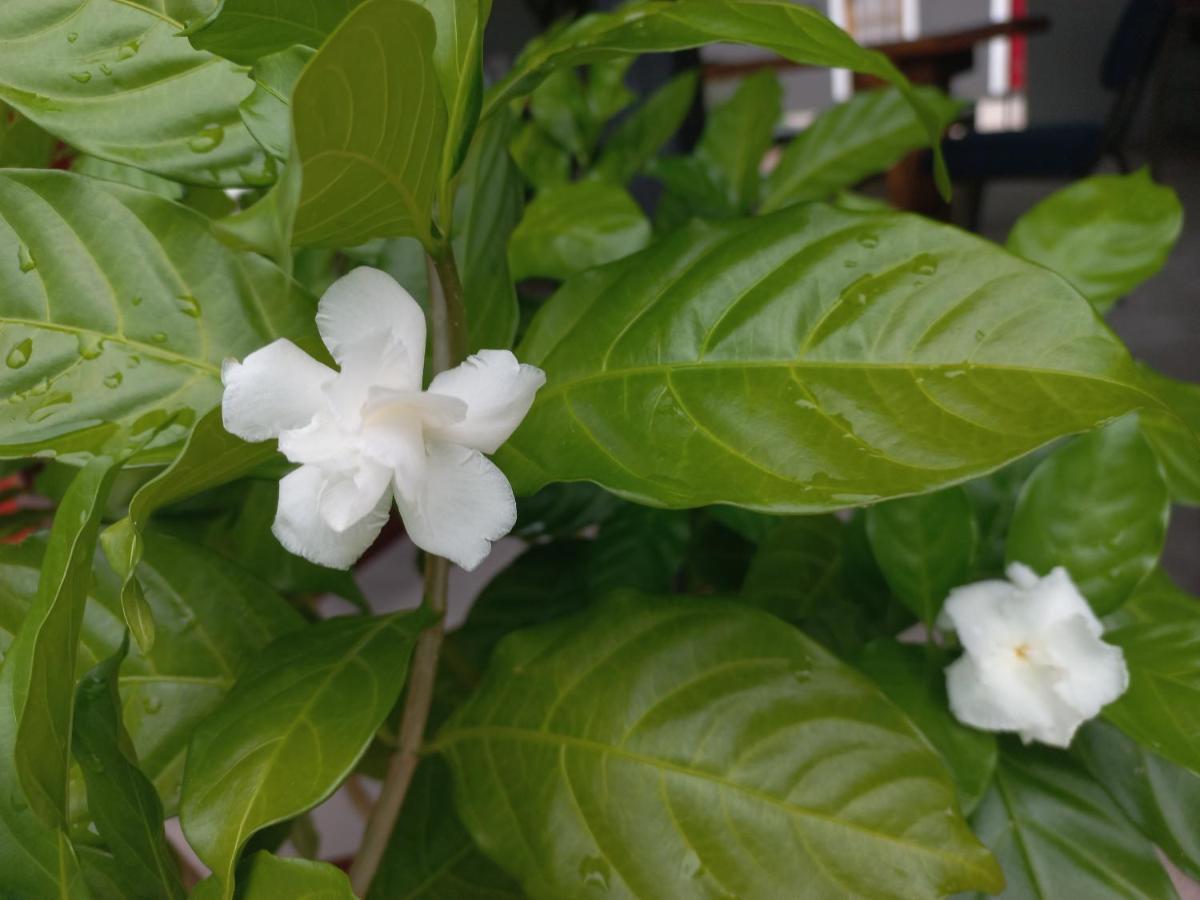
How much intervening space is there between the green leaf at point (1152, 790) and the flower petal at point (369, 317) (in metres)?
0.38

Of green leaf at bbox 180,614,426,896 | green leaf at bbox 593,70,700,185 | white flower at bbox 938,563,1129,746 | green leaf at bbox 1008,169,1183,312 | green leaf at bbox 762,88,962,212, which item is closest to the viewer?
green leaf at bbox 180,614,426,896

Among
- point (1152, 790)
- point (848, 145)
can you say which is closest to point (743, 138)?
point (848, 145)

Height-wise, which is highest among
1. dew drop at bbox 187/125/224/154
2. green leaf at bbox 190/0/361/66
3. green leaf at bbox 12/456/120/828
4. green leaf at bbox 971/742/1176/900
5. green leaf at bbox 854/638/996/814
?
green leaf at bbox 190/0/361/66

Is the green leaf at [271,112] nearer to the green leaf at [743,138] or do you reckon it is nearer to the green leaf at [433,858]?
the green leaf at [433,858]

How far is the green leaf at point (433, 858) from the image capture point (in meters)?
0.53

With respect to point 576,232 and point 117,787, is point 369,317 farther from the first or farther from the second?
point 576,232

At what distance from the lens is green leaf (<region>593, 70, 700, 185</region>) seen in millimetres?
1050

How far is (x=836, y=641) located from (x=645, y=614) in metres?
0.16

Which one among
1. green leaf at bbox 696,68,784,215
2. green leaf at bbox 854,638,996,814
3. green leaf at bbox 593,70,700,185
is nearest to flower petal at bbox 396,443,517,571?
green leaf at bbox 854,638,996,814

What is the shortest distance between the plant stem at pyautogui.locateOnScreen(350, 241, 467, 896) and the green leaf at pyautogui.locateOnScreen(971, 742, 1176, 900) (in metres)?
0.27

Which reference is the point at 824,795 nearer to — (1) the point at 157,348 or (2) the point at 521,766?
(2) the point at 521,766

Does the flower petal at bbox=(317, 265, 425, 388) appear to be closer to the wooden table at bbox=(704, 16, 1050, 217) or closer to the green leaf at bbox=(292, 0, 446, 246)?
the green leaf at bbox=(292, 0, 446, 246)

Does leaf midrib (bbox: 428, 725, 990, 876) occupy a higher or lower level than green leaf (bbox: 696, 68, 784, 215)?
lower

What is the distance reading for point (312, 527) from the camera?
31 cm
